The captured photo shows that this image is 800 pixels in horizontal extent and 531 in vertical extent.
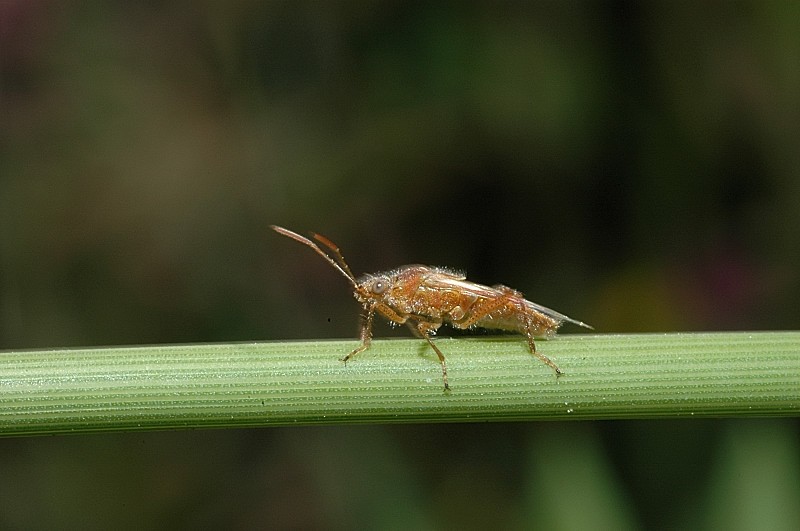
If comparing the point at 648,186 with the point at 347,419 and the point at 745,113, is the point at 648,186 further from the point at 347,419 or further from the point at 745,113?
the point at 347,419

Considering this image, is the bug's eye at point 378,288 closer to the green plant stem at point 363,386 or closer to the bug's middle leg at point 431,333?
the bug's middle leg at point 431,333

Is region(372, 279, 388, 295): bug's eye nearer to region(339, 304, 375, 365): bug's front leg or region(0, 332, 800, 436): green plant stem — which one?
region(339, 304, 375, 365): bug's front leg

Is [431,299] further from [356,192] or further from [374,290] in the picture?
[356,192]

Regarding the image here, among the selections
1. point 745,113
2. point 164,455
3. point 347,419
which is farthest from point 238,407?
point 745,113

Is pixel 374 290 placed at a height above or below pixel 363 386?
above

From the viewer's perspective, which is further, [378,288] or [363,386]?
[378,288]

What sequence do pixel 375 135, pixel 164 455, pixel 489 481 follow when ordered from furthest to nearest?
pixel 375 135 → pixel 164 455 → pixel 489 481

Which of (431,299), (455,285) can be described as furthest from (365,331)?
(455,285)
